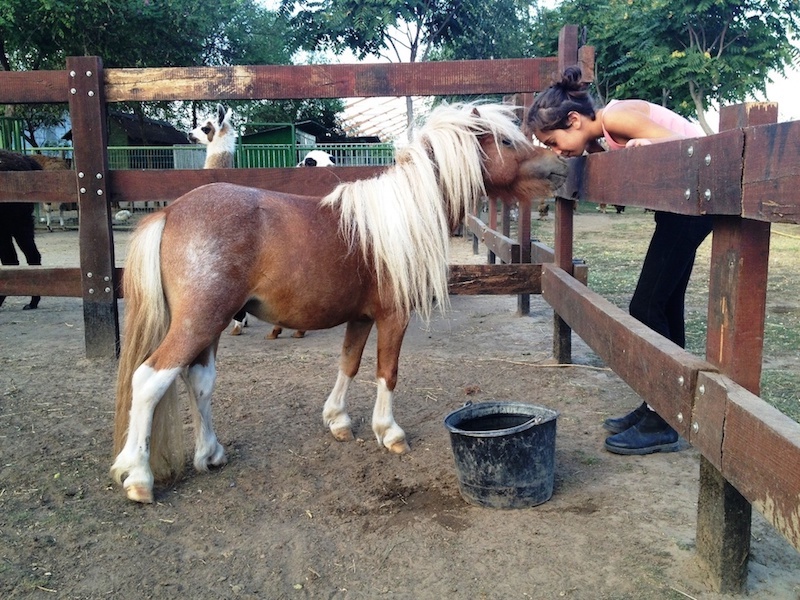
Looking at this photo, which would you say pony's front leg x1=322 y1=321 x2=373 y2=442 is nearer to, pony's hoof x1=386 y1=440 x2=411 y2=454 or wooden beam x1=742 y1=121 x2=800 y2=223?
pony's hoof x1=386 y1=440 x2=411 y2=454

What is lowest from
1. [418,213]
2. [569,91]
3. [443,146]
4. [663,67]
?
[418,213]

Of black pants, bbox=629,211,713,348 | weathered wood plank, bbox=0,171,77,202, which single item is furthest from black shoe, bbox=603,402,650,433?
weathered wood plank, bbox=0,171,77,202

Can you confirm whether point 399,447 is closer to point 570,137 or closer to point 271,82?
point 570,137

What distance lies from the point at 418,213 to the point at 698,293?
5.17 m

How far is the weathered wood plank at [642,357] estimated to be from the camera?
2188 millimetres

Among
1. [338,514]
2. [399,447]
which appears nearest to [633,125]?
[399,447]

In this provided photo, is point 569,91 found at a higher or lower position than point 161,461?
higher

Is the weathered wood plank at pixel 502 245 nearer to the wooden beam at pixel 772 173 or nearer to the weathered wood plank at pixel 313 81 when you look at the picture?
the weathered wood plank at pixel 313 81

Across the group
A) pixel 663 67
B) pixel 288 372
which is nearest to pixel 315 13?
pixel 663 67

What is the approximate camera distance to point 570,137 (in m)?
3.51

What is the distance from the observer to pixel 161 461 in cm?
307

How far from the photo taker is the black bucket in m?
2.75

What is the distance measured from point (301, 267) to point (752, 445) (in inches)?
80.5

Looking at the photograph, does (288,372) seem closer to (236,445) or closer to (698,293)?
(236,445)
